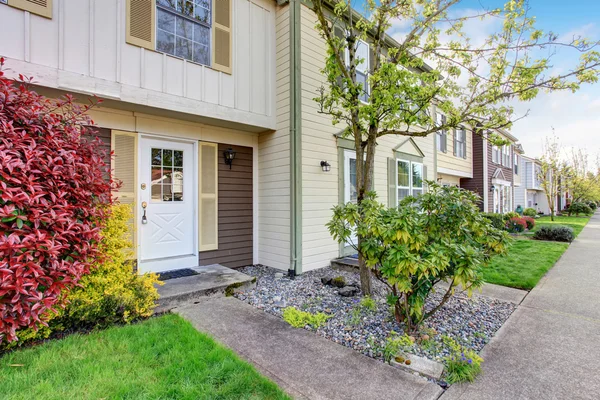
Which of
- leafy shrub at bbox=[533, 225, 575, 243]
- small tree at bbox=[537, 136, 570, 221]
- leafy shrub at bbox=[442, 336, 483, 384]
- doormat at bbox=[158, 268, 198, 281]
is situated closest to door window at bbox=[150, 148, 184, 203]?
doormat at bbox=[158, 268, 198, 281]

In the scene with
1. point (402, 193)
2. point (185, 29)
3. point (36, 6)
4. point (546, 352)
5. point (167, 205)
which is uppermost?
point (185, 29)

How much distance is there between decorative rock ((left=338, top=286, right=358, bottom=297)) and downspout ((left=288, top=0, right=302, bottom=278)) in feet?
4.21

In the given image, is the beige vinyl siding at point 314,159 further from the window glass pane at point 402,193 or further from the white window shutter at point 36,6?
the white window shutter at point 36,6

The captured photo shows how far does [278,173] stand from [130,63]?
299 centimetres

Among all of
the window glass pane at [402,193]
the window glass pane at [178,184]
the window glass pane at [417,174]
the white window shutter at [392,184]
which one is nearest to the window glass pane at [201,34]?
the window glass pane at [178,184]

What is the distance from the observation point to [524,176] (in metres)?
24.9

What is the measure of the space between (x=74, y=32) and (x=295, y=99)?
11.1ft

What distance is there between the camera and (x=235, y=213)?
19.7 feet

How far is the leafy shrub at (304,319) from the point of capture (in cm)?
335

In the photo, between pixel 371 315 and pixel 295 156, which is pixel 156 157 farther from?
pixel 371 315

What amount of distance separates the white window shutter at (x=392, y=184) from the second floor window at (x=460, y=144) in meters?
6.68

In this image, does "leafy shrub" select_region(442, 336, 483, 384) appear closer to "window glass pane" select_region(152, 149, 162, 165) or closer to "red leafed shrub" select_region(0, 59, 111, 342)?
"red leafed shrub" select_region(0, 59, 111, 342)

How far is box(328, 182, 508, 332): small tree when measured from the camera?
268cm

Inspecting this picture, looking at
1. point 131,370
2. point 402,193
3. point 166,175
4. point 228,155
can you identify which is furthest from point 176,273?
point 402,193
